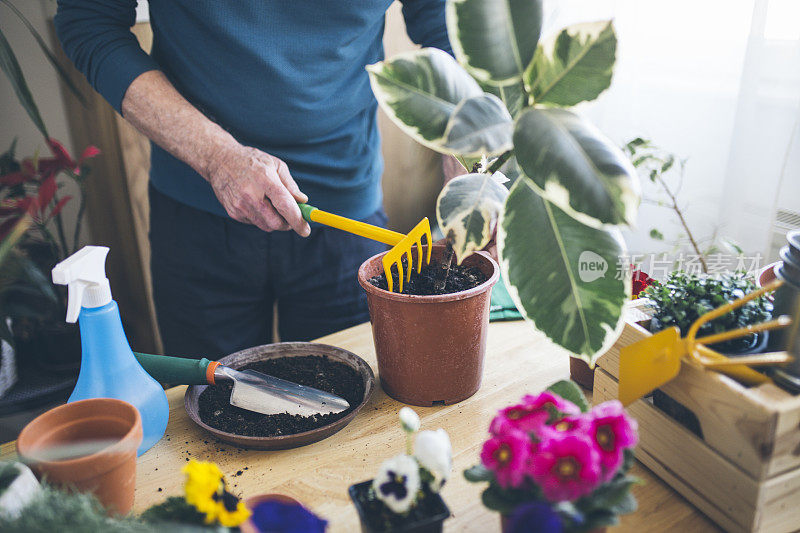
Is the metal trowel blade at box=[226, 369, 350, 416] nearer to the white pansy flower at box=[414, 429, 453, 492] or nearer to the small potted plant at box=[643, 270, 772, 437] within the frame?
the white pansy flower at box=[414, 429, 453, 492]

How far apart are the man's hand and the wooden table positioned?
0.31 metres

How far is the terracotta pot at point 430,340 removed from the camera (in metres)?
0.80

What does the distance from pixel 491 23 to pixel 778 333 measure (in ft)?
1.58

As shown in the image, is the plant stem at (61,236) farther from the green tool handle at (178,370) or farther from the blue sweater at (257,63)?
the green tool handle at (178,370)

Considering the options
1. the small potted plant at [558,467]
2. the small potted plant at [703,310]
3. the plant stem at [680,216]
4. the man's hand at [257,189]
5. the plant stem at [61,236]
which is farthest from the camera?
the plant stem at [61,236]

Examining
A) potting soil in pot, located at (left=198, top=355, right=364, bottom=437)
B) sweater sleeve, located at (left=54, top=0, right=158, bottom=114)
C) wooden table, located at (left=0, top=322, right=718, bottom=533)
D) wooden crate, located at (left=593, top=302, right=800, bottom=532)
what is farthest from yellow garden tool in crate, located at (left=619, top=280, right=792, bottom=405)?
sweater sleeve, located at (left=54, top=0, right=158, bottom=114)

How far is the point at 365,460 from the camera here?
752mm

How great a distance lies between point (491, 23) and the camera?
616mm

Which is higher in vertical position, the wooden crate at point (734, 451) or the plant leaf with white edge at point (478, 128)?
the plant leaf with white edge at point (478, 128)

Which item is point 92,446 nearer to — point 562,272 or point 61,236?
point 562,272

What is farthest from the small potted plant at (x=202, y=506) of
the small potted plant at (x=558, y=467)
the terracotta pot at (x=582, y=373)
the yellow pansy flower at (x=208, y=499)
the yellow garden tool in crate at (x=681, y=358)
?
the terracotta pot at (x=582, y=373)

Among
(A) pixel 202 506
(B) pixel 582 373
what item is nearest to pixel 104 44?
(A) pixel 202 506

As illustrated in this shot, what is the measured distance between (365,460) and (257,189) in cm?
50

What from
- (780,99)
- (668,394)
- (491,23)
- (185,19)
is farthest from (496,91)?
(780,99)
